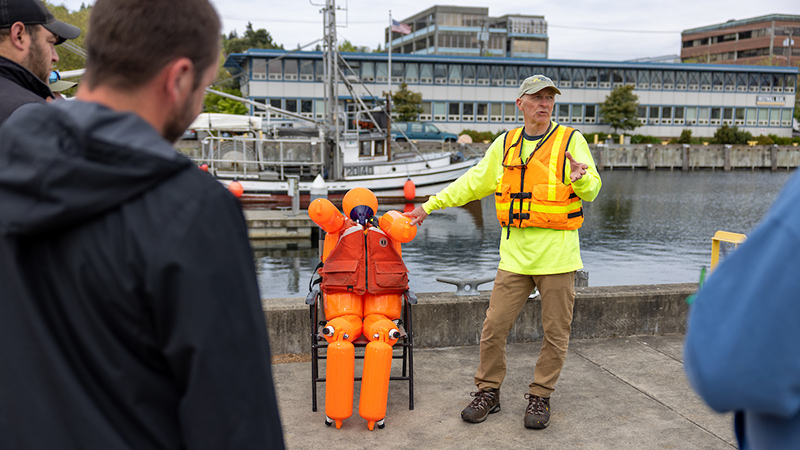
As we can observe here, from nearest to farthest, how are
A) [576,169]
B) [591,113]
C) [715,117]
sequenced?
[576,169], [591,113], [715,117]

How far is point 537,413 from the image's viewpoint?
3.80 meters

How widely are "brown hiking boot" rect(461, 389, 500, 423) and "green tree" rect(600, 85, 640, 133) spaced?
58.0 metres

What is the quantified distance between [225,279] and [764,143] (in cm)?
6790

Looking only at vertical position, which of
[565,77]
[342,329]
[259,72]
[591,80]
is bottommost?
[342,329]

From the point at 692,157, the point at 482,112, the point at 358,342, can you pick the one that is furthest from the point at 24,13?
the point at 692,157

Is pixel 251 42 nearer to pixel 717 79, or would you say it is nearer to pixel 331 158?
pixel 717 79

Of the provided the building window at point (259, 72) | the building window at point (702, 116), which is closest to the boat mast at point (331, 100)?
the building window at point (259, 72)

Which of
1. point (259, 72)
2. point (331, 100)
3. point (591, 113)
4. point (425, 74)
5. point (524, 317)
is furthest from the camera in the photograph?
point (591, 113)

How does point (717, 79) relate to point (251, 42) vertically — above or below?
below

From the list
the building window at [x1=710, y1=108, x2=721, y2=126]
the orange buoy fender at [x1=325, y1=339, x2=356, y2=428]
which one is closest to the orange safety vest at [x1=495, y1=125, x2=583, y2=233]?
the orange buoy fender at [x1=325, y1=339, x2=356, y2=428]

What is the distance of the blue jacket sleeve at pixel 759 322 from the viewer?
2.95 feet

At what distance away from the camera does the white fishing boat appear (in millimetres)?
24828

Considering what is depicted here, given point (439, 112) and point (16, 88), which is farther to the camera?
point (439, 112)

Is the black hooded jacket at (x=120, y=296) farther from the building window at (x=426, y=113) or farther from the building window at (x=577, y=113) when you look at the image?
the building window at (x=577, y=113)
